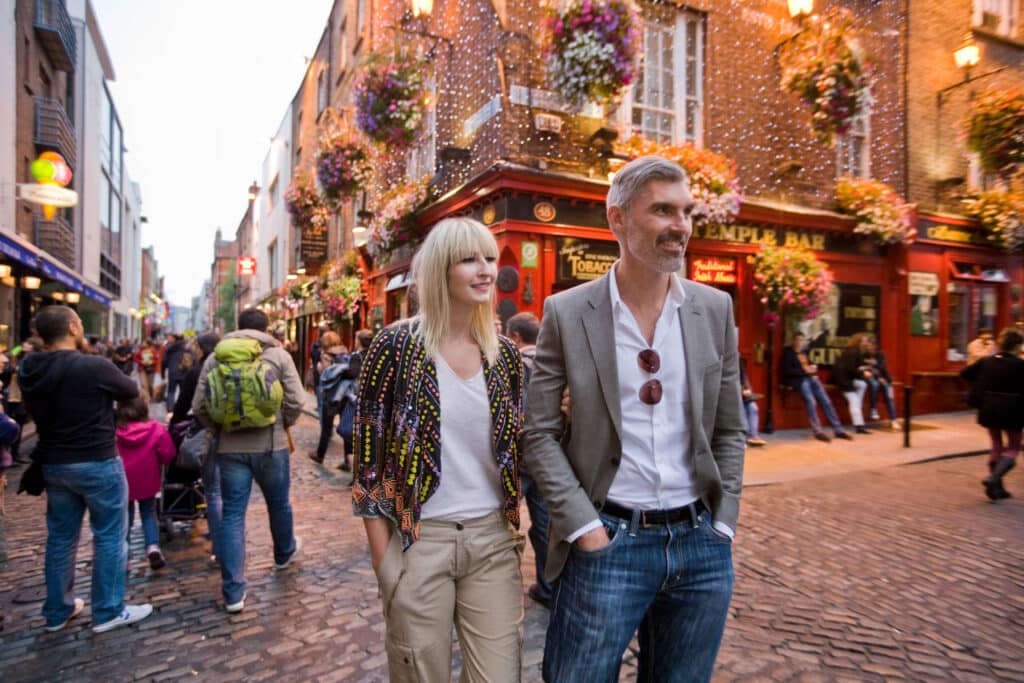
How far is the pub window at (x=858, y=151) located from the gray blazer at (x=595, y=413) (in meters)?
12.0

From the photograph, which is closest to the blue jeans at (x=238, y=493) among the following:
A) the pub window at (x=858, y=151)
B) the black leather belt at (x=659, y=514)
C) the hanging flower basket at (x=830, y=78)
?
the black leather belt at (x=659, y=514)

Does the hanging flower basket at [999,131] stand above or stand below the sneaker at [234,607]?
above

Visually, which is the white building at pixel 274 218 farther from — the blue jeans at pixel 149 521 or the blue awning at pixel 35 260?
the blue jeans at pixel 149 521

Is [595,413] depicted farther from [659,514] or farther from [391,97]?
[391,97]

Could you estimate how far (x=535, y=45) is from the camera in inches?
357

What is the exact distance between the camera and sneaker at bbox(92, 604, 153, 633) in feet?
11.4

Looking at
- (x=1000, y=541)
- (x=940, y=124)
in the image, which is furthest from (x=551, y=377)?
(x=940, y=124)

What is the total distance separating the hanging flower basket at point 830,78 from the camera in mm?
9094

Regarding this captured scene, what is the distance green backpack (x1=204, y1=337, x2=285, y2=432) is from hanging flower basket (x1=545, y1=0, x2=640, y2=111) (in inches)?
235

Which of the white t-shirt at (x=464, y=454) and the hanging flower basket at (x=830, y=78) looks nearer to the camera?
the white t-shirt at (x=464, y=454)

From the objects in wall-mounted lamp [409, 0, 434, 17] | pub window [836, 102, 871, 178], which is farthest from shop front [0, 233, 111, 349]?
pub window [836, 102, 871, 178]

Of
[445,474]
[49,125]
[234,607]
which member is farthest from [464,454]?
[49,125]

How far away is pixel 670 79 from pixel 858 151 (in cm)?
465

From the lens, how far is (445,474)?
195cm
